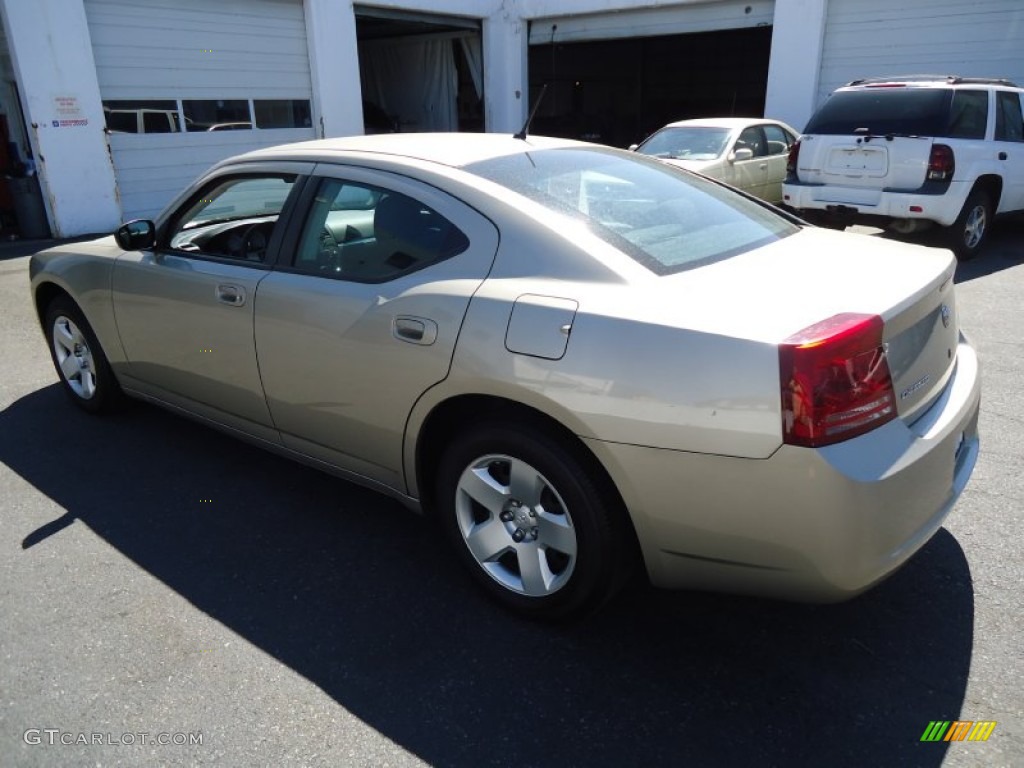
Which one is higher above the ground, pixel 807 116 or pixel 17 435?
pixel 807 116

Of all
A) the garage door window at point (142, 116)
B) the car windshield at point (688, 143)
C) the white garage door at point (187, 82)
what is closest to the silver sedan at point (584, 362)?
the car windshield at point (688, 143)

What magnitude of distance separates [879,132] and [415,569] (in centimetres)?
757

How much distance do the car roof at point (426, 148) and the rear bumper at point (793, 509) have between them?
1.37m

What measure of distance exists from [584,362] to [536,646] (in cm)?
101

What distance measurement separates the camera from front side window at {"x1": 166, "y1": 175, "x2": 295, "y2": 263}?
3537mm

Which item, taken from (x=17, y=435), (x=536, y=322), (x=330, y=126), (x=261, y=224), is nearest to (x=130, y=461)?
(x=17, y=435)

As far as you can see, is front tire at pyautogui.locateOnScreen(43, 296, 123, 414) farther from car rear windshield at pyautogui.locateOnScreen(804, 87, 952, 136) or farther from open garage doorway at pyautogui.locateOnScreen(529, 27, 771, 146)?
open garage doorway at pyautogui.locateOnScreen(529, 27, 771, 146)

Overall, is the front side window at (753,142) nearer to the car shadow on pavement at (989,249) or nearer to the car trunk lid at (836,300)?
the car shadow on pavement at (989,249)

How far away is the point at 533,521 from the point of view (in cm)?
260

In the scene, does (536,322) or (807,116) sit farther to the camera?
(807,116)

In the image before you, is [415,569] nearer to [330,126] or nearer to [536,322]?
[536,322]

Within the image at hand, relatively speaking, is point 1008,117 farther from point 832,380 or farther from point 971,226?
point 832,380

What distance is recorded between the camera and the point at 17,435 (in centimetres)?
436

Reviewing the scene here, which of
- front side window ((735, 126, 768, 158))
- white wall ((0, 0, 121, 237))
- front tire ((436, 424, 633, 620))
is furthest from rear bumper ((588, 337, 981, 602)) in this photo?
white wall ((0, 0, 121, 237))
